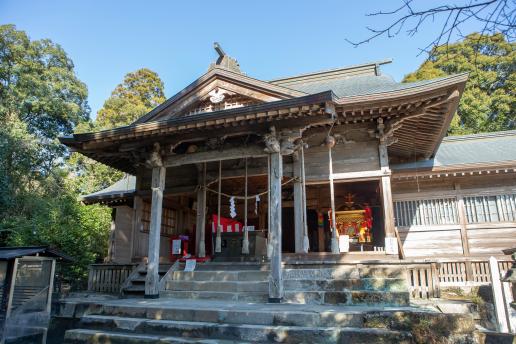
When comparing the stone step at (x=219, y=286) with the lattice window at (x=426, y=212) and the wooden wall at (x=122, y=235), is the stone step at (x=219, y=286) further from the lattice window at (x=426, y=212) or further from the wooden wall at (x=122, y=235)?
the lattice window at (x=426, y=212)

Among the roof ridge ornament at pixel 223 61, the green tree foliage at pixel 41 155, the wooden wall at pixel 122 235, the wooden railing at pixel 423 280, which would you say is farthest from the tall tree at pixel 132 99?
the wooden railing at pixel 423 280

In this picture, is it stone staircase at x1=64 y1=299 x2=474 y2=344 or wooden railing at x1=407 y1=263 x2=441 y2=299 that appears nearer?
stone staircase at x1=64 y1=299 x2=474 y2=344

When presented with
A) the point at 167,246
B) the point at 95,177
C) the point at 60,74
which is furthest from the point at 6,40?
the point at 167,246

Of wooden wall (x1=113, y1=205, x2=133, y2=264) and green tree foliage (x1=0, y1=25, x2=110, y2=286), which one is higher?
green tree foliage (x1=0, y1=25, x2=110, y2=286)

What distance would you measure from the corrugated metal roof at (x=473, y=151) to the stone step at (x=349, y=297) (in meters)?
4.77

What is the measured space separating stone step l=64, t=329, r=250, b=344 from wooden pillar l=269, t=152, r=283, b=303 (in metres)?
1.76

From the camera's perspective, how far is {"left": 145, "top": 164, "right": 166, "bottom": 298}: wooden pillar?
774 centimetres

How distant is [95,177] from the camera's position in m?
23.7

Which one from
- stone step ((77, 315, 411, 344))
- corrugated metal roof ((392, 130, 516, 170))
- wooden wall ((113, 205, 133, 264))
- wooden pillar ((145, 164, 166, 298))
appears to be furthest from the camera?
wooden wall ((113, 205, 133, 264))

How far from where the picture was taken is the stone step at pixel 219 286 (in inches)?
283

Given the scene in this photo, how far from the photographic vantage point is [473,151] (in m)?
11.8

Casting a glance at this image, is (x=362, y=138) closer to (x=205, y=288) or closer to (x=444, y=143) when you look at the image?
(x=205, y=288)

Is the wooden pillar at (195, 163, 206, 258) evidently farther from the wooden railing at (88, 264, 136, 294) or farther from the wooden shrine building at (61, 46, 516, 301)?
the wooden railing at (88, 264, 136, 294)

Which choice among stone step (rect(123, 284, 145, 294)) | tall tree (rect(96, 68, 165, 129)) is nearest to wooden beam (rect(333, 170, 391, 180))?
stone step (rect(123, 284, 145, 294))
